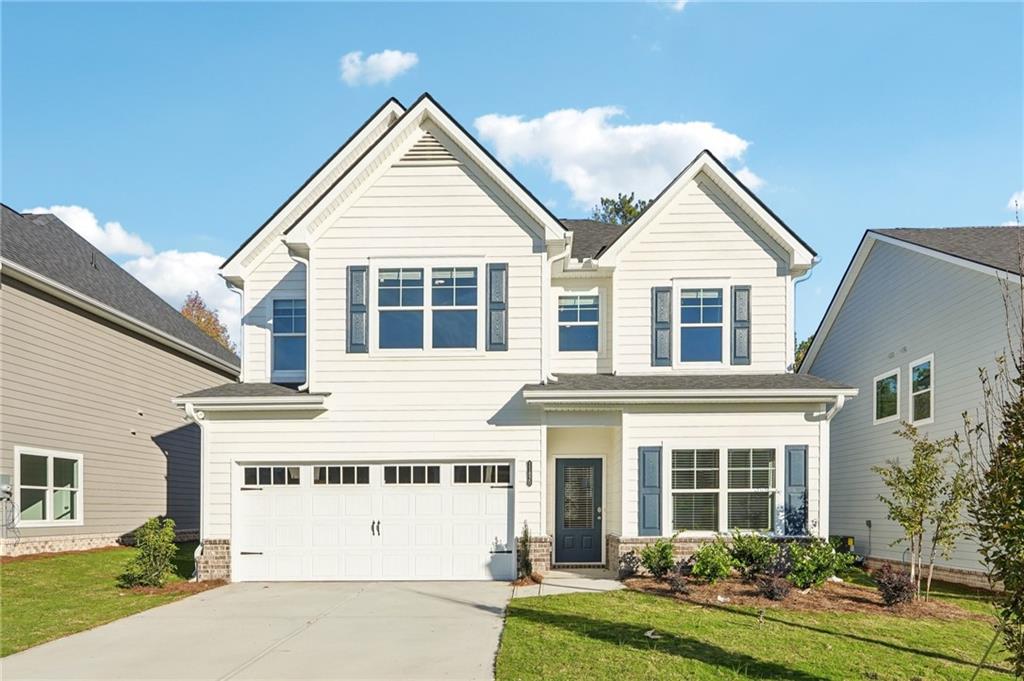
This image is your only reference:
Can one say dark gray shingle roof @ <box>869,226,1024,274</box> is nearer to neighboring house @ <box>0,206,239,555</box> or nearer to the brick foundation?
the brick foundation

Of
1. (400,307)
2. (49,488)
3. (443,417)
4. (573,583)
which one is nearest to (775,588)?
(573,583)

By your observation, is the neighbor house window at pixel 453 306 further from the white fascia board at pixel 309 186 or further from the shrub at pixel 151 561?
the shrub at pixel 151 561

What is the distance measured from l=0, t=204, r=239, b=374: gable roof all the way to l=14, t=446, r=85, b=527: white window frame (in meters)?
3.37

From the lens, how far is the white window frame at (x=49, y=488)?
53.3 ft

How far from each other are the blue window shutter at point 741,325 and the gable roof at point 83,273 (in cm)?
→ 1373

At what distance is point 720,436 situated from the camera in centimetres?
1491

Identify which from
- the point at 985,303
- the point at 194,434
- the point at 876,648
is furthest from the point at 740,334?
the point at 194,434

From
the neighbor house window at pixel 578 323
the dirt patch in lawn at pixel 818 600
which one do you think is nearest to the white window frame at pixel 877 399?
the dirt patch in lawn at pixel 818 600

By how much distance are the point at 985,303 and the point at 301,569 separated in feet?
42.7

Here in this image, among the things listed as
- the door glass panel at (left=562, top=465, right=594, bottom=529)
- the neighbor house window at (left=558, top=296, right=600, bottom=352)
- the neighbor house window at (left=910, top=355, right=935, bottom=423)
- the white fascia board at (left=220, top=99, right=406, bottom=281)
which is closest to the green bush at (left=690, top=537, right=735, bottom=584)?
the door glass panel at (left=562, top=465, right=594, bottom=529)

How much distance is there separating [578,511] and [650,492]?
2021 millimetres

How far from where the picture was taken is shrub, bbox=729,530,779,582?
13.3 m

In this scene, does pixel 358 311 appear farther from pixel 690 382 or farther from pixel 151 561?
pixel 690 382

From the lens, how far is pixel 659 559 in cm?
1373
